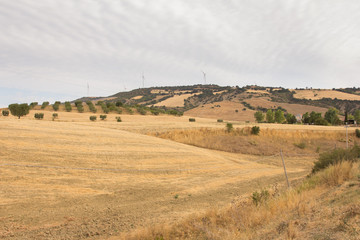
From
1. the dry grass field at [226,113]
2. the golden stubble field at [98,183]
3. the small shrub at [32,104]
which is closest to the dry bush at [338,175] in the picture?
the golden stubble field at [98,183]

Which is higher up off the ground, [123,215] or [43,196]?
[43,196]

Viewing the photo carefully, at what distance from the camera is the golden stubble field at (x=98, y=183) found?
27.7ft

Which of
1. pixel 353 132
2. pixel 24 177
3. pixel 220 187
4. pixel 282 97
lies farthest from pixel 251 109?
pixel 24 177

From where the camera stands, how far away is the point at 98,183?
1272 cm

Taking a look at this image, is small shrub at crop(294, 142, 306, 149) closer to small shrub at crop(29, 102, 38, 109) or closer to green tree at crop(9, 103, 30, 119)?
green tree at crop(9, 103, 30, 119)

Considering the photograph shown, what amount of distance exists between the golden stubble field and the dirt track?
0.11 ft

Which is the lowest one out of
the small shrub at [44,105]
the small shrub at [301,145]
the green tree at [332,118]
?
the small shrub at [301,145]

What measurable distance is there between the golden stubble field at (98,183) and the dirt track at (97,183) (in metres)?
0.03

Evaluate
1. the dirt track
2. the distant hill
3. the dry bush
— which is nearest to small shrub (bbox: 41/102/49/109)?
the dirt track

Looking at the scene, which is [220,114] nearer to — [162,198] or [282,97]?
[282,97]

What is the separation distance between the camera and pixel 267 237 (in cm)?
581

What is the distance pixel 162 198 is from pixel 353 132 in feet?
156

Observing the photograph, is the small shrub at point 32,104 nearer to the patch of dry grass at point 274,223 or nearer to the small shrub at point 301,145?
the small shrub at point 301,145

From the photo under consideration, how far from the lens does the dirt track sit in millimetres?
8469
